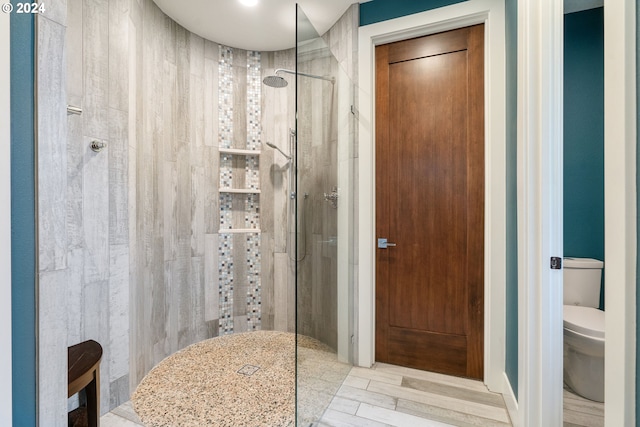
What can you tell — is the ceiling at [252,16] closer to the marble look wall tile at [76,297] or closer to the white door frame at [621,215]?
the marble look wall tile at [76,297]

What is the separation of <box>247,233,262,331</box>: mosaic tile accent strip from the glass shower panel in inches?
44.9

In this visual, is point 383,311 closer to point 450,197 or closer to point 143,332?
point 450,197

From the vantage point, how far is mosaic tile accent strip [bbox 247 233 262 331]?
291 centimetres

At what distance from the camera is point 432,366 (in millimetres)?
2121

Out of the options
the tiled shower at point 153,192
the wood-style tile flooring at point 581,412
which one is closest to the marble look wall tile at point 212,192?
the tiled shower at point 153,192

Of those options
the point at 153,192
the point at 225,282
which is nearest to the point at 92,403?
the point at 153,192

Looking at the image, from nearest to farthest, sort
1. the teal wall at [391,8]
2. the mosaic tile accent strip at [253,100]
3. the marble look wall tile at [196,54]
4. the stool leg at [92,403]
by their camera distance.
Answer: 1. the stool leg at [92,403]
2. the teal wall at [391,8]
3. the marble look wall tile at [196,54]
4. the mosaic tile accent strip at [253,100]

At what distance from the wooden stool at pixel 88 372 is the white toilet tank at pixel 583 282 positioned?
9.33 ft

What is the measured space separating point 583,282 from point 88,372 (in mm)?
2951

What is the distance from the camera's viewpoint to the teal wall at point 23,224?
0.82m

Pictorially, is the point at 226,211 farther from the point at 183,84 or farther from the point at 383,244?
the point at 383,244

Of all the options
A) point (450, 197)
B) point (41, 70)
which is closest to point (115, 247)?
point (41, 70)

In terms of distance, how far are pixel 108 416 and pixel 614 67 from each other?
2472 millimetres

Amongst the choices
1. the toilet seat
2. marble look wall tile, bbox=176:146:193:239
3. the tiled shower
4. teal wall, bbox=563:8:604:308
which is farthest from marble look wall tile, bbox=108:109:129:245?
teal wall, bbox=563:8:604:308
